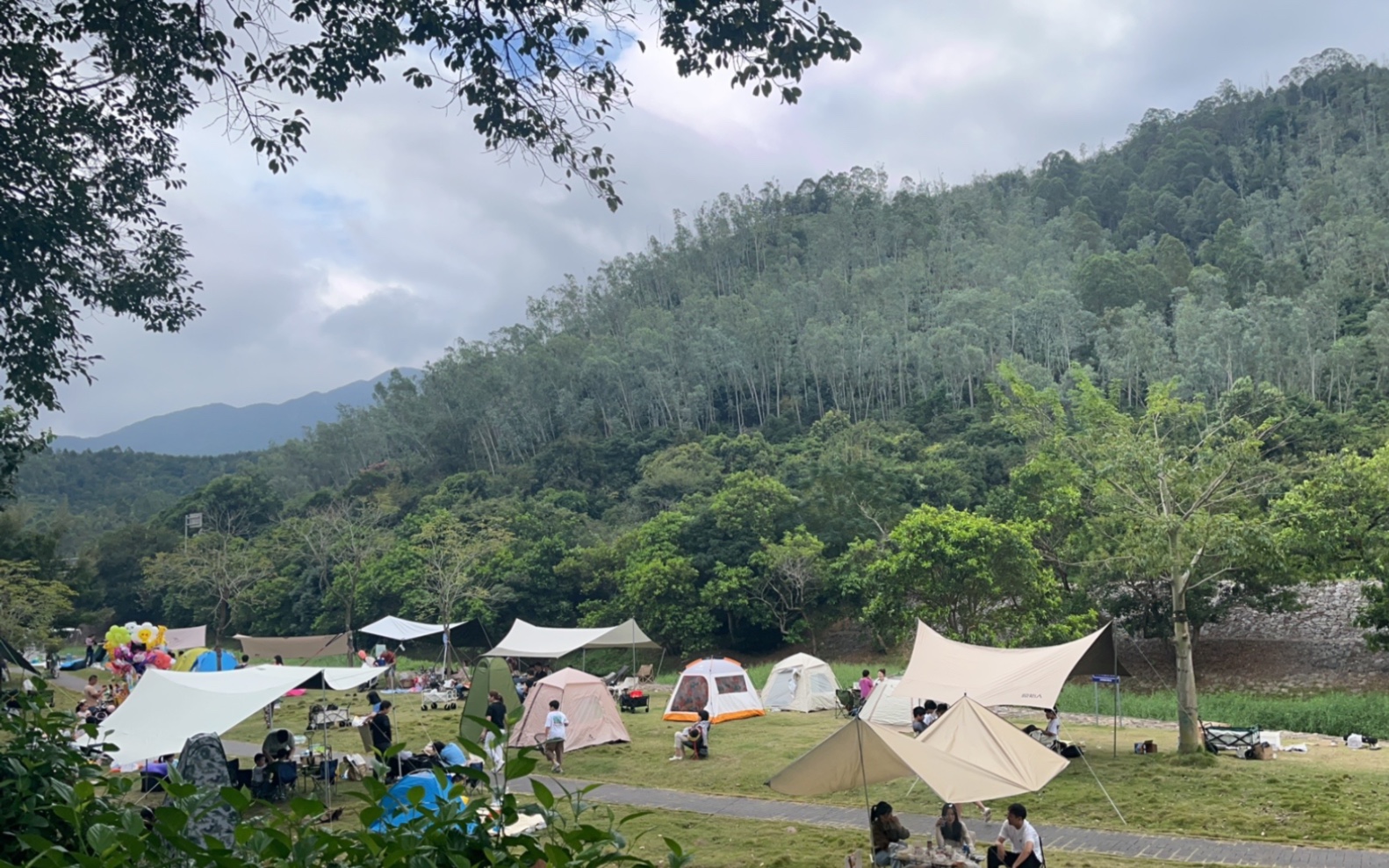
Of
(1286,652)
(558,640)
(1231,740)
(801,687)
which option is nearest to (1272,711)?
(1231,740)

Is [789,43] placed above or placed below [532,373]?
below

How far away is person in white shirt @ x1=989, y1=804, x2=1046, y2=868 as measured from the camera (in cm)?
656

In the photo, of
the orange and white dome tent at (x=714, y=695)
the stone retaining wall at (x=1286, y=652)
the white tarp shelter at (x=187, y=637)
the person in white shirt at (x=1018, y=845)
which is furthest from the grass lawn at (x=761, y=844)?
the white tarp shelter at (x=187, y=637)

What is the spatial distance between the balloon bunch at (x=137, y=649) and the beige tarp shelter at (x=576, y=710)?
7381 mm

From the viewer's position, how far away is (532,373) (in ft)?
191

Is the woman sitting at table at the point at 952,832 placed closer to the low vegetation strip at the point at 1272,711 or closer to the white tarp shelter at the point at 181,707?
the white tarp shelter at the point at 181,707

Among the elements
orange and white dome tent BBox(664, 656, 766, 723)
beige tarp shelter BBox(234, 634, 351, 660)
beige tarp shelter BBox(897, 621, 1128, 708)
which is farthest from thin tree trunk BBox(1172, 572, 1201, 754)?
beige tarp shelter BBox(234, 634, 351, 660)

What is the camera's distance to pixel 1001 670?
10500 millimetres

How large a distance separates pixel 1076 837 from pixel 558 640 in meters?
13.8

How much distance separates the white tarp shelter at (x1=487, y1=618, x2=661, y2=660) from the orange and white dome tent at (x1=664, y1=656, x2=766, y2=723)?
415 cm

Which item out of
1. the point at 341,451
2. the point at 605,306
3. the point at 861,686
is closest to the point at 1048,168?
the point at 605,306

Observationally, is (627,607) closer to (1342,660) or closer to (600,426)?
(1342,660)

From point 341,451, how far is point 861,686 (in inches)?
2320

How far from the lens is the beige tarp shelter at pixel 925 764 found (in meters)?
7.14
